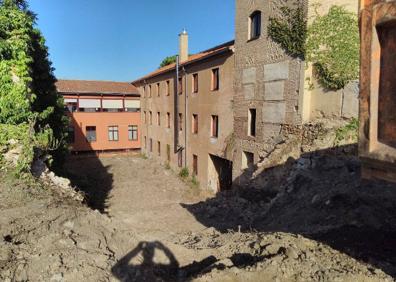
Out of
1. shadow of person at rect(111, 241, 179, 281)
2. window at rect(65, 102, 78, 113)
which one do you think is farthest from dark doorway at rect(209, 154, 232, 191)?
window at rect(65, 102, 78, 113)

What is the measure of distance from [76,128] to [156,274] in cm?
2875

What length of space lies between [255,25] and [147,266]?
13335 millimetres

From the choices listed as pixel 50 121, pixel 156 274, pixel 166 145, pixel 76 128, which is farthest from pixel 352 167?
pixel 76 128

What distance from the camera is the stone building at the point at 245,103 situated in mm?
12961

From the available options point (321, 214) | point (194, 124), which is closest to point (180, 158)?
point (194, 124)

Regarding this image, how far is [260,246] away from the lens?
20.4 ft

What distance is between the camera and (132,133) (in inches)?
1336

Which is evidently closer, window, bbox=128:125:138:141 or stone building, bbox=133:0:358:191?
stone building, bbox=133:0:358:191

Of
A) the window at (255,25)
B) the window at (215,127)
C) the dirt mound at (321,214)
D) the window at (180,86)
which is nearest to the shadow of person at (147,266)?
the dirt mound at (321,214)

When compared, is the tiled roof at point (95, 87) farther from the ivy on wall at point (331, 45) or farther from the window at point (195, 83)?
the ivy on wall at point (331, 45)

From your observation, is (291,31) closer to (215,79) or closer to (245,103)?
(245,103)

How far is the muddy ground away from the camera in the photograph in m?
4.86

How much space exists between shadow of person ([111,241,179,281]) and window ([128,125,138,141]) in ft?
93.4

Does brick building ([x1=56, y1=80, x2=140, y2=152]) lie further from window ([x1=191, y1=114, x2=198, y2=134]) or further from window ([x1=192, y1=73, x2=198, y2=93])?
window ([x1=192, y1=73, x2=198, y2=93])
